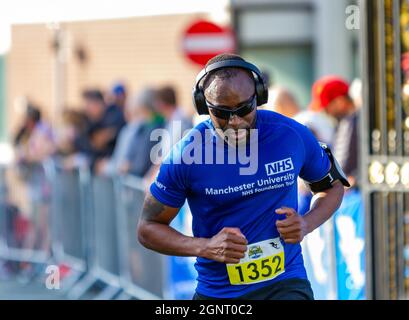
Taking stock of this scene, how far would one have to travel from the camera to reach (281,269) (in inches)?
236

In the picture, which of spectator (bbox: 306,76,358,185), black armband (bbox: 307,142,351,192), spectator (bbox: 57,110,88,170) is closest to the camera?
black armband (bbox: 307,142,351,192)

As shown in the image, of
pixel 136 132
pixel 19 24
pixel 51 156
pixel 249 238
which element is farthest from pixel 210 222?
pixel 19 24

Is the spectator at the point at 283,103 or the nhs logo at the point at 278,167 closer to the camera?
the nhs logo at the point at 278,167

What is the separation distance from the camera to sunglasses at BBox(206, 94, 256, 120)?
5695 millimetres

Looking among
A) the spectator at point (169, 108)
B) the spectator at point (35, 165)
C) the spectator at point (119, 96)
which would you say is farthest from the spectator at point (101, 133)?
the spectator at point (169, 108)

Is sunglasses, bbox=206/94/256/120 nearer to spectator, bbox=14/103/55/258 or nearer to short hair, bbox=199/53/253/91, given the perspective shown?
short hair, bbox=199/53/253/91

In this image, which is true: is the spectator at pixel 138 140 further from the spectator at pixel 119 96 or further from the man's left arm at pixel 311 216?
the man's left arm at pixel 311 216

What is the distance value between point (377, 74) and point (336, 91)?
7.13 ft

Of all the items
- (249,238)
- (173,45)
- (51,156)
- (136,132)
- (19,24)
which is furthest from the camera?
(19,24)

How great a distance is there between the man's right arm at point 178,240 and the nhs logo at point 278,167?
371 mm

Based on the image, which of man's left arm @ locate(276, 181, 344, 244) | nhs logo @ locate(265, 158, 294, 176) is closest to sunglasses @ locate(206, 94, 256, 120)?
nhs logo @ locate(265, 158, 294, 176)

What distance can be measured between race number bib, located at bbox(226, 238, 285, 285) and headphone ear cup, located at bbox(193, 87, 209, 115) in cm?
66

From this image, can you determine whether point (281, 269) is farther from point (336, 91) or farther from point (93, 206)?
point (93, 206)

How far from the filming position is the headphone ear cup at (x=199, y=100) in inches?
232
